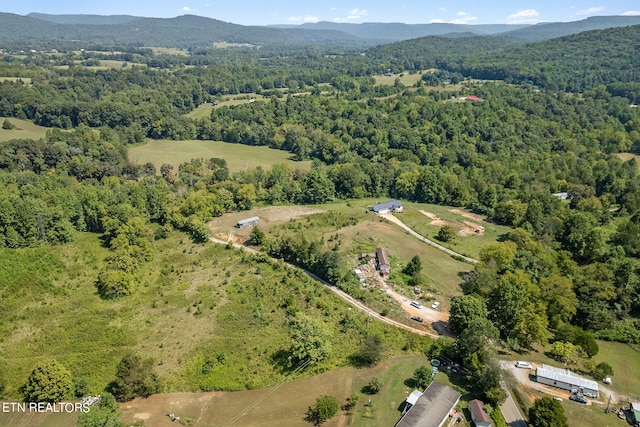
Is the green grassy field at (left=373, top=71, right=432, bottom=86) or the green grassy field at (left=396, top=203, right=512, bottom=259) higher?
the green grassy field at (left=373, top=71, right=432, bottom=86)

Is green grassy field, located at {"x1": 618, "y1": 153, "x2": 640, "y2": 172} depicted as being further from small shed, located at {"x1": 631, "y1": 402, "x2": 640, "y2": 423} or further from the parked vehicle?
the parked vehicle

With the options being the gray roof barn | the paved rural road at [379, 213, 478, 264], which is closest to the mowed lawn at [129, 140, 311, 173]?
the paved rural road at [379, 213, 478, 264]

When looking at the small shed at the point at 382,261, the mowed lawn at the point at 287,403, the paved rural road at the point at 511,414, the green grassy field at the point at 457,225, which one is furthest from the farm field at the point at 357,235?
the mowed lawn at the point at 287,403

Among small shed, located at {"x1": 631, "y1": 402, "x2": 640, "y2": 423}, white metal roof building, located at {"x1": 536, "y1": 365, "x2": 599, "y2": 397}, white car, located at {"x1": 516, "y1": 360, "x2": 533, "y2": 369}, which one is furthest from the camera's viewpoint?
white car, located at {"x1": 516, "y1": 360, "x2": 533, "y2": 369}

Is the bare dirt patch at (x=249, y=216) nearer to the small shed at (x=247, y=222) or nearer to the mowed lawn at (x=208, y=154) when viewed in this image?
the small shed at (x=247, y=222)

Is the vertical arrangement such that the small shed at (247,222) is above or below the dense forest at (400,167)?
below

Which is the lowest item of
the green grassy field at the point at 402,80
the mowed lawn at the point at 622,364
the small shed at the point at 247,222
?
the mowed lawn at the point at 622,364

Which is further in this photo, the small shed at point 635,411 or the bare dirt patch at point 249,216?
the bare dirt patch at point 249,216

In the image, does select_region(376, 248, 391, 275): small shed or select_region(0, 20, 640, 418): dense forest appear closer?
select_region(0, 20, 640, 418): dense forest

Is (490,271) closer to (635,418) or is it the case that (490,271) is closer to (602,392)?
(602,392)
